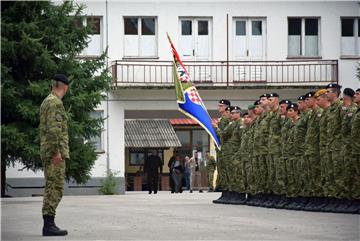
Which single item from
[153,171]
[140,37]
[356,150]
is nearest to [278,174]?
[356,150]

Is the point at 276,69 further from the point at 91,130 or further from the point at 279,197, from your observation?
the point at 279,197

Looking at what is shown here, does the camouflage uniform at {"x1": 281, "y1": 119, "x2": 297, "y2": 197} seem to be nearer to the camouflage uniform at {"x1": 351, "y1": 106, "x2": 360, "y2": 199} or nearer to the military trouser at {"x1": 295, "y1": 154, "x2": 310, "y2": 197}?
the military trouser at {"x1": 295, "y1": 154, "x2": 310, "y2": 197}

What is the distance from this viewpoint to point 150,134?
48.9 m

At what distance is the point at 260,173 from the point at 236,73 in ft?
76.9

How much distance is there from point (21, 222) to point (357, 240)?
20.6 ft

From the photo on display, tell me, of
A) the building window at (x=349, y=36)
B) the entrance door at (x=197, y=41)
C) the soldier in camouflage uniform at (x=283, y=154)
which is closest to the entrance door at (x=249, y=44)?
the entrance door at (x=197, y=41)

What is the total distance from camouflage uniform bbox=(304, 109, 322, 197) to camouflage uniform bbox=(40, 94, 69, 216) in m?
6.30

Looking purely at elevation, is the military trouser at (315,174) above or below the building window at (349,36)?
below

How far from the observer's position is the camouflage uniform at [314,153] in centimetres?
1914

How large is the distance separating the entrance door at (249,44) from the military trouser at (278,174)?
24.0m

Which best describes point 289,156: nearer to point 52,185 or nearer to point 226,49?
point 52,185

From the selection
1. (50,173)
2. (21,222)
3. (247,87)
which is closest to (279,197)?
(21,222)

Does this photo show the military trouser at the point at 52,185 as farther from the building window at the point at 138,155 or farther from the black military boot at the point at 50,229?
the building window at the point at 138,155

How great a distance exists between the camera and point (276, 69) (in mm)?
45250
